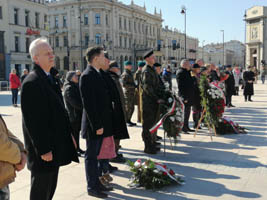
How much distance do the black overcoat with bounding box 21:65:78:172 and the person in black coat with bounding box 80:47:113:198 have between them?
93 centimetres

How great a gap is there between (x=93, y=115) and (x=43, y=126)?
3.97 ft

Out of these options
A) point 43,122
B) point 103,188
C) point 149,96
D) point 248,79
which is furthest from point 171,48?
point 43,122

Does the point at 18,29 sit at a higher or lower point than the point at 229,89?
higher

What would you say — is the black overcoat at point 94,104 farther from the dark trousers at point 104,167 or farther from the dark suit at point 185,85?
the dark suit at point 185,85

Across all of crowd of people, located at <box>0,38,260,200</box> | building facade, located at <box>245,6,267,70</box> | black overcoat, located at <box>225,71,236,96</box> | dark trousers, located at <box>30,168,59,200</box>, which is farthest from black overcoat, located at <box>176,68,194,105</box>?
building facade, located at <box>245,6,267,70</box>

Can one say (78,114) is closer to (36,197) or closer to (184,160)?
(184,160)

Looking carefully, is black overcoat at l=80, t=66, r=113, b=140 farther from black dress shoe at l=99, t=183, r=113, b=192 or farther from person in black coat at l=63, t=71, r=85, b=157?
person in black coat at l=63, t=71, r=85, b=157

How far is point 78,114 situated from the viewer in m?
6.51

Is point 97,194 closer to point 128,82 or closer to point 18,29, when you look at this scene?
point 128,82

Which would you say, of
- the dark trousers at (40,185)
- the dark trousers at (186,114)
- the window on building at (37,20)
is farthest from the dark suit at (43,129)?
the window on building at (37,20)

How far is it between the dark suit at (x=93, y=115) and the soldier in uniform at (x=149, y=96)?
6.81 ft

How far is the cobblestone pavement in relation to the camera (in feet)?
14.6

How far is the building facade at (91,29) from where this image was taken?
6300 cm

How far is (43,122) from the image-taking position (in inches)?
121
